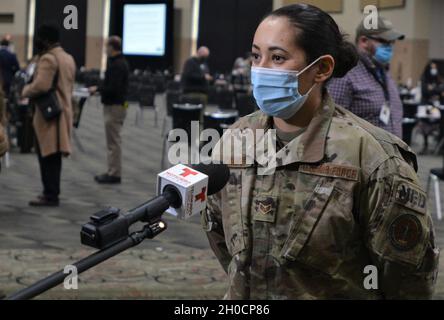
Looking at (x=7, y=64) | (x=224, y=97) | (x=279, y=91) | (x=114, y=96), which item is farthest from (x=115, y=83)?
(x=224, y=97)

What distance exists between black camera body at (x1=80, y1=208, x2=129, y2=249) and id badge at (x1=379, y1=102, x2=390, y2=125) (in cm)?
368

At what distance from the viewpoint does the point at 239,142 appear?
2.35 m

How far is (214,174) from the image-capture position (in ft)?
6.52

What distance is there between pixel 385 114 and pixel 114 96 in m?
6.28

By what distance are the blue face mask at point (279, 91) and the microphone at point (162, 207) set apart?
41 cm

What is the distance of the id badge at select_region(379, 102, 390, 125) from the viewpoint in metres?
5.19

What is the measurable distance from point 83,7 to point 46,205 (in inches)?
110

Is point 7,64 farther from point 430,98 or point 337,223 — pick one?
point 337,223

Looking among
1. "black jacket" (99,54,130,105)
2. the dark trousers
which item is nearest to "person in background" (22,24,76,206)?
the dark trousers

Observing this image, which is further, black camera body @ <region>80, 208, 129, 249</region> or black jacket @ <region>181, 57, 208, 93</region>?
black jacket @ <region>181, 57, 208, 93</region>

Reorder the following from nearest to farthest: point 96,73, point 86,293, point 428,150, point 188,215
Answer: point 188,215 < point 86,293 < point 428,150 < point 96,73

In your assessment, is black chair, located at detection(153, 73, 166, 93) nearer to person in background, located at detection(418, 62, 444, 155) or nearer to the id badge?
person in background, located at detection(418, 62, 444, 155)

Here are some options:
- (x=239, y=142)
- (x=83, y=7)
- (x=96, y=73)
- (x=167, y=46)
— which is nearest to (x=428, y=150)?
(x=83, y=7)
